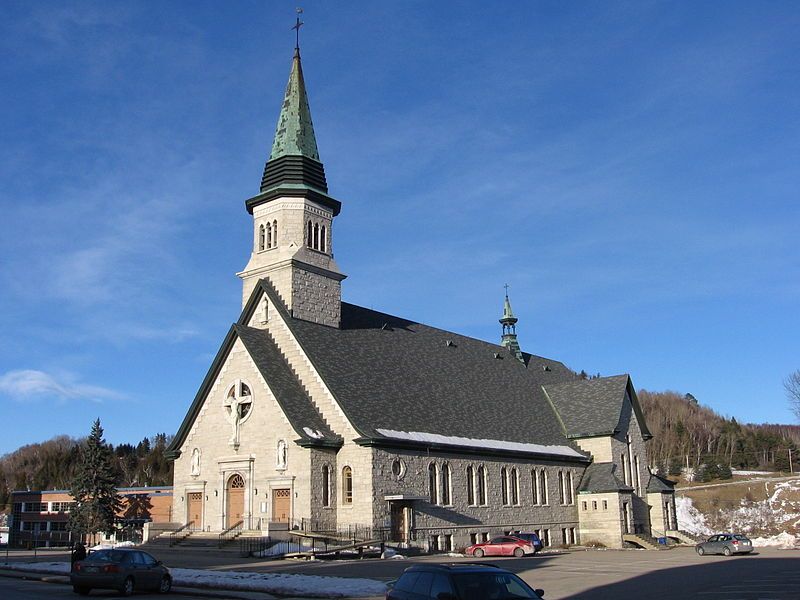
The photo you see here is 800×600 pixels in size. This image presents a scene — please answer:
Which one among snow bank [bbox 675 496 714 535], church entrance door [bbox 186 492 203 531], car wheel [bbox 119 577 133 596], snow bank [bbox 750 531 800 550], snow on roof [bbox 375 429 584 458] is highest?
snow on roof [bbox 375 429 584 458]

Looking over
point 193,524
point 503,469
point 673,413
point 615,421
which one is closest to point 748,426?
point 673,413

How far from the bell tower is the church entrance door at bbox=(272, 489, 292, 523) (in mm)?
9431

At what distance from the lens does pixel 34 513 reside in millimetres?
78125

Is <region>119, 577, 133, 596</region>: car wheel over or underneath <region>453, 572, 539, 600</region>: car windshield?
underneath

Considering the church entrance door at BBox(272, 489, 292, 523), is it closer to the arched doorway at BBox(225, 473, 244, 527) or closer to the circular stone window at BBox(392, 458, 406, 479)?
the arched doorway at BBox(225, 473, 244, 527)

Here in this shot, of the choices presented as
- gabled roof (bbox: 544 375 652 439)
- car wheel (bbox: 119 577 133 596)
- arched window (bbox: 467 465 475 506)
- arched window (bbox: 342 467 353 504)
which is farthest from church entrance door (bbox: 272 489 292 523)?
gabled roof (bbox: 544 375 652 439)

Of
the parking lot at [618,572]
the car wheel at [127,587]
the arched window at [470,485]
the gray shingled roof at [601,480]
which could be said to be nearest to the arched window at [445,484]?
the arched window at [470,485]

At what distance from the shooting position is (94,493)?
55688 millimetres

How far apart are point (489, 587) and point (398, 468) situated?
26.2 meters

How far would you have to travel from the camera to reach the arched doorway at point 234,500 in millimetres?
39406

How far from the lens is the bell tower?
43.2m

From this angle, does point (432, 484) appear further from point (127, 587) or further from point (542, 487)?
point (127, 587)

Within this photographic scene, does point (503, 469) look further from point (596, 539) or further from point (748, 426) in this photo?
point (748, 426)

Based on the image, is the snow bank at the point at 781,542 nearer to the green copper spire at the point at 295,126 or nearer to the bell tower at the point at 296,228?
the bell tower at the point at 296,228
